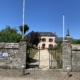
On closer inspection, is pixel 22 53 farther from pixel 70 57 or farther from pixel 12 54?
pixel 70 57

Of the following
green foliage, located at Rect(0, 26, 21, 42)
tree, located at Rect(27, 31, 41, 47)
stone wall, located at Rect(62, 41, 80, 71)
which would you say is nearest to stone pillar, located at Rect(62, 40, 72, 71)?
stone wall, located at Rect(62, 41, 80, 71)

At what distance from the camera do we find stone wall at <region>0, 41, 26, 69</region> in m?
11.3

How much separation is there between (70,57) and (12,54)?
14.9ft

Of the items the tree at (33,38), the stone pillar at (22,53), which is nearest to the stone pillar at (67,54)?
the stone pillar at (22,53)

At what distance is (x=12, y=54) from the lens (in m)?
11.5

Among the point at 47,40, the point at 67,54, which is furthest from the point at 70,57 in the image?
the point at 47,40

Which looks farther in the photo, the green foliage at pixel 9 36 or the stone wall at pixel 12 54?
the green foliage at pixel 9 36

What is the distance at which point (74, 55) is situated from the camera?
11102 millimetres

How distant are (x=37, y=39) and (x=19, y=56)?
44.0 metres

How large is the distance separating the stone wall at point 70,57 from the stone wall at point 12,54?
3.09 m

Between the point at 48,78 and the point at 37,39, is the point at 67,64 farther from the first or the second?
the point at 37,39

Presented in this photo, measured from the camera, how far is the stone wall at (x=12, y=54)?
1128 cm

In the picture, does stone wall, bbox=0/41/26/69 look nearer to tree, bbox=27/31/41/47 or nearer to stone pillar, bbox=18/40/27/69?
stone pillar, bbox=18/40/27/69

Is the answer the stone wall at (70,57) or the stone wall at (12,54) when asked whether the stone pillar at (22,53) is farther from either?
the stone wall at (70,57)
